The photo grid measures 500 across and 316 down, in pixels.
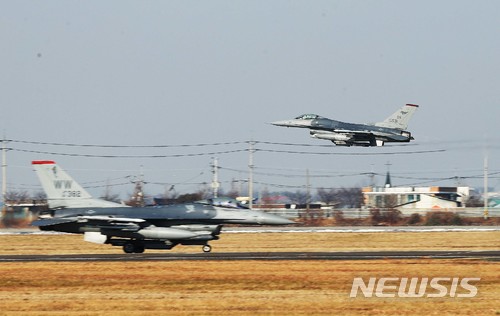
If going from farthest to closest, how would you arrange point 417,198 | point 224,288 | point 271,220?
A: 1. point 417,198
2. point 271,220
3. point 224,288

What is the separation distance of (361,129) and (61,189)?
92.5 ft

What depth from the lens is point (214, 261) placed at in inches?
1128

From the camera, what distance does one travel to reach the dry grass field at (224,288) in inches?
704

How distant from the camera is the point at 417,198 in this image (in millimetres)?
125375

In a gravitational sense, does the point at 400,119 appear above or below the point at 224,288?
above

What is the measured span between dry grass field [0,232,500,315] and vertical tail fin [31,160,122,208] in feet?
21.8

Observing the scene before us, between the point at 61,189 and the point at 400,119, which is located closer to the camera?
the point at 61,189

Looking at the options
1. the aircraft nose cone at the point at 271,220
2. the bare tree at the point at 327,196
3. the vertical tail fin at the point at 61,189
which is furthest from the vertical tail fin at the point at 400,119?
the bare tree at the point at 327,196

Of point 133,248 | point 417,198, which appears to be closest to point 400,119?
point 133,248

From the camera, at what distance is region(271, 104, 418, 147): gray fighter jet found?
58.6 meters

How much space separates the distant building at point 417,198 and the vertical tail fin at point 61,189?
64870 millimetres

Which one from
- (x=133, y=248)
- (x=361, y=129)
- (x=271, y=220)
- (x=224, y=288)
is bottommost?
(x=224, y=288)

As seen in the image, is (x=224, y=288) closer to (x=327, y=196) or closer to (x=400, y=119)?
(x=400, y=119)

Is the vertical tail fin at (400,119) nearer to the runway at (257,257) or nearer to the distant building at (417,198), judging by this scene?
the runway at (257,257)
